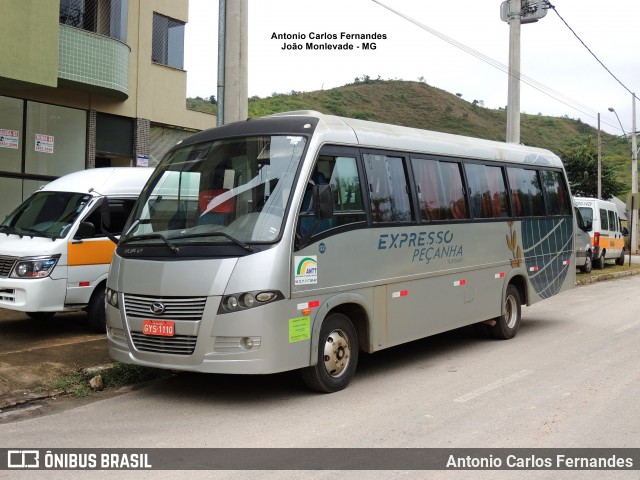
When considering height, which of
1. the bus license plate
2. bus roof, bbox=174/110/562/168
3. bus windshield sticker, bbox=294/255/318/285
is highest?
bus roof, bbox=174/110/562/168

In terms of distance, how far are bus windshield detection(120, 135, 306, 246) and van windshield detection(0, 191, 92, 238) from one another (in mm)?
2778

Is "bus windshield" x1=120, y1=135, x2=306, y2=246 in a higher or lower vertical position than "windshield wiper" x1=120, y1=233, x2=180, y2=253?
higher

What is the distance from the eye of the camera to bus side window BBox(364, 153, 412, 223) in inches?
312

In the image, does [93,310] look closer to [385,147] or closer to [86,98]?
[385,147]

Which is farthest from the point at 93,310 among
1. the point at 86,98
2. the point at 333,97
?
the point at 333,97

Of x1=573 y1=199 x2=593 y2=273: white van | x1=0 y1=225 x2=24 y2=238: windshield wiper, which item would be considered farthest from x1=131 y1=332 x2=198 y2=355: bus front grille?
x1=573 y1=199 x2=593 y2=273: white van

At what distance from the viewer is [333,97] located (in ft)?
276

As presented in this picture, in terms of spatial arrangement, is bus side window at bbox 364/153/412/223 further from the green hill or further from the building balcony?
the green hill

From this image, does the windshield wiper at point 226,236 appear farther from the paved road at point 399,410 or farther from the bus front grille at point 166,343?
the paved road at point 399,410

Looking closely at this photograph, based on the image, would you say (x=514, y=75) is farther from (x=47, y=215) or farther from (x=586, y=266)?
(x=47, y=215)

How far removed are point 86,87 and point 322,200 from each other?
11027mm

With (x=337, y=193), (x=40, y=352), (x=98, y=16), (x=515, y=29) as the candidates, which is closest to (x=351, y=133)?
(x=337, y=193)

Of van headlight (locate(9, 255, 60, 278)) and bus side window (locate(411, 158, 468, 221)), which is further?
van headlight (locate(9, 255, 60, 278))

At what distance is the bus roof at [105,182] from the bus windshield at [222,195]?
3.07m
